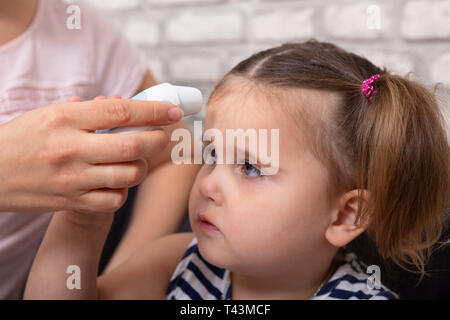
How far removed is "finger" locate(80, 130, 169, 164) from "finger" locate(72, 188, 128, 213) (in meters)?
0.04

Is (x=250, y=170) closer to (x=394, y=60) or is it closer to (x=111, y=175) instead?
(x=111, y=175)

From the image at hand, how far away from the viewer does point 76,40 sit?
0.82 m

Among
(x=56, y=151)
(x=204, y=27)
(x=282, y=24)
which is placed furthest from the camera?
(x=204, y=27)

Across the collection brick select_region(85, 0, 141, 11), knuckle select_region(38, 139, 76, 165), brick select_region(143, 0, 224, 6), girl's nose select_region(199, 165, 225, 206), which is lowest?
girl's nose select_region(199, 165, 225, 206)

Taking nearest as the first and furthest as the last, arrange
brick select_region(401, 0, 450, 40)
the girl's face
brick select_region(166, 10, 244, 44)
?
the girl's face → brick select_region(401, 0, 450, 40) → brick select_region(166, 10, 244, 44)

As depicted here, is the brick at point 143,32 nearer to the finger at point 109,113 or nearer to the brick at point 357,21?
the brick at point 357,21

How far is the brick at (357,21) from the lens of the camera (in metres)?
1.04

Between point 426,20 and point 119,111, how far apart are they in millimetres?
792

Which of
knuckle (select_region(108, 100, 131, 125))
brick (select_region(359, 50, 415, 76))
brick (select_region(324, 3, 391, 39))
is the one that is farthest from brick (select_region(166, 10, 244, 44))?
knuckle (select_region(108, 100, 131, 125))

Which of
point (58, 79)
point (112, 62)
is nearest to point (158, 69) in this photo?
point (112, 62)

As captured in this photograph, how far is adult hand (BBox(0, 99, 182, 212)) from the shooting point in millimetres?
480

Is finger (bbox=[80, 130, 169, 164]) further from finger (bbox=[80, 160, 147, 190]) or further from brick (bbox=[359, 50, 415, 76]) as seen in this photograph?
brick (bbox=[359, 50, 415, 76])

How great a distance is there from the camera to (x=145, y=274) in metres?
0.74

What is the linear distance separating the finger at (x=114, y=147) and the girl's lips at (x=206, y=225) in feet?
0.56
